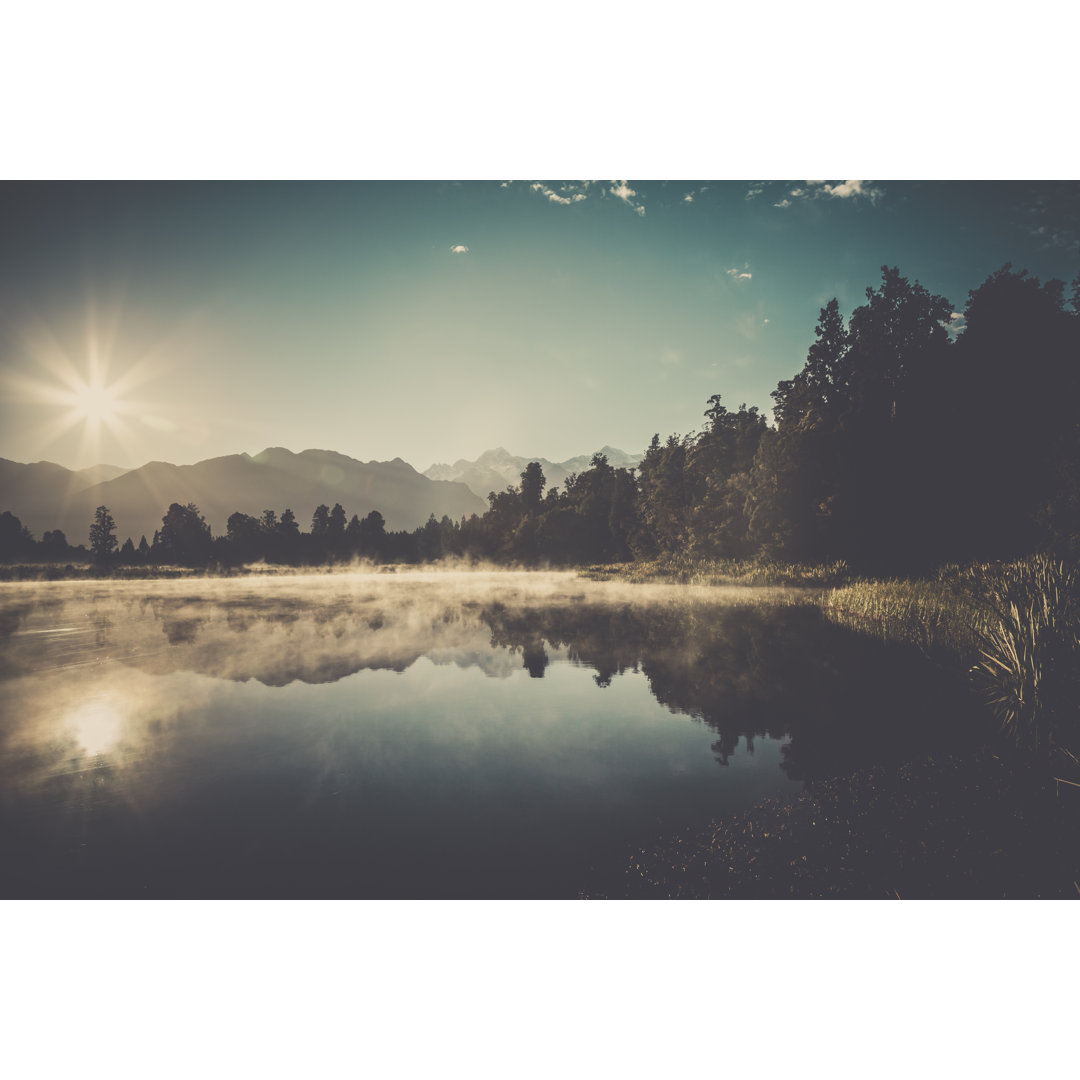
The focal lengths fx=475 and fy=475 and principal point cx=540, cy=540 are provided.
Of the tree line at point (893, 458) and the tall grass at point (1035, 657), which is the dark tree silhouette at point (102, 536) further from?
the tall grass at point (1035, 657)

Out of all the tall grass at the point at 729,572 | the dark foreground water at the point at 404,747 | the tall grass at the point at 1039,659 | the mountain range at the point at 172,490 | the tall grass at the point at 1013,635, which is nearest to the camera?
the dark foreground water at the point at 404,747

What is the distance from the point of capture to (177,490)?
2358 centimetres

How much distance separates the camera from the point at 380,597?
2436cm

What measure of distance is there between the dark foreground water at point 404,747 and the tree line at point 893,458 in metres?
9.89

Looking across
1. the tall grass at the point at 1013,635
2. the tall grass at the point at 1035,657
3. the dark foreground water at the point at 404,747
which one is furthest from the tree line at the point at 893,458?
the dark foreground water at the point at 404,747

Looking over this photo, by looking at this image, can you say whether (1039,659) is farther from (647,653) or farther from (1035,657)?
(647,653)

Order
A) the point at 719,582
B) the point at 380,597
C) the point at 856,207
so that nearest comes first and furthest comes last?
the point at 856,207
the point at 380,597
the point at 719,582

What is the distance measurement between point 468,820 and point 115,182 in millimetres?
10863

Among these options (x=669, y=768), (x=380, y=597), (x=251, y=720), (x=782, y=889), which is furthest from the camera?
(x=380, y=597)

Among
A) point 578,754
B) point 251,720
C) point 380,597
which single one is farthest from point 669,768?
point 380,597

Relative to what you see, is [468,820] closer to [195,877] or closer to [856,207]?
[195,877]

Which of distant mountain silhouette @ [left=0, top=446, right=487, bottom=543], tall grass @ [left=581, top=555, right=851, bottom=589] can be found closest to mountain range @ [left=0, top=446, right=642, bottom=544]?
distant mountain silhouette @ [left=0, top=446, right=487, bottom=543]

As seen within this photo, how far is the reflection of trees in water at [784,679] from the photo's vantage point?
6548mm

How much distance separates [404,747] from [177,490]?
79.4ft
